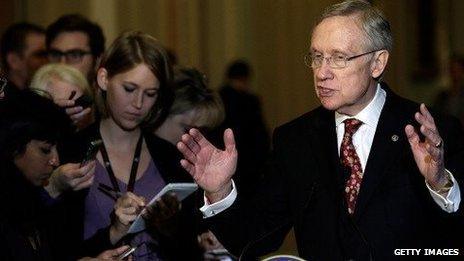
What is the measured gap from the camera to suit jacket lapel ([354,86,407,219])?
12.9 ft

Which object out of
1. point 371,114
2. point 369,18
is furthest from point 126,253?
point 369,18

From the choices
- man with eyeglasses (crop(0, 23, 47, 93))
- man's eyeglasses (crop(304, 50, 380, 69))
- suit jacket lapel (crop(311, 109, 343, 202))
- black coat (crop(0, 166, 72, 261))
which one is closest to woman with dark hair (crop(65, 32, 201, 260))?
black coat (crop(0, 166, 72, 261))

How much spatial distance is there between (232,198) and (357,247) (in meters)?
0.44

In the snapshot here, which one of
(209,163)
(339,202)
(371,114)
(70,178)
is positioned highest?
(371,114)

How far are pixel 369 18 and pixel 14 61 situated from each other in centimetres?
382

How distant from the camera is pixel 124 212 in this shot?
4.73m

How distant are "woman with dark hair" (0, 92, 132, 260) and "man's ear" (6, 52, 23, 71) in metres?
2.70

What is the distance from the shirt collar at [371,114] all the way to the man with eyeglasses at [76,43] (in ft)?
8.47

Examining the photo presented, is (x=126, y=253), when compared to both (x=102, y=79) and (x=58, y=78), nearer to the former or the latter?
(x=102, y=79)

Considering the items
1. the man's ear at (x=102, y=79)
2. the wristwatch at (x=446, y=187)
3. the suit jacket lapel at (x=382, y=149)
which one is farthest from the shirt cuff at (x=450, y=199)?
the man's ear at (x=102, y=79)

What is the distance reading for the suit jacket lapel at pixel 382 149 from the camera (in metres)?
3.94

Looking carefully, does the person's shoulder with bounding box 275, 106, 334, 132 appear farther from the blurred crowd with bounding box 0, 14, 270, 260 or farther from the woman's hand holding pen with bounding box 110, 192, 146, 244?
the woman's hand holding pen with bounding box 110, 192, 146, 244

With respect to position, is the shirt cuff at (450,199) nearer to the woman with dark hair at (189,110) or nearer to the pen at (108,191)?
the pen at (108,191)

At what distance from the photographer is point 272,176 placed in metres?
4.14
